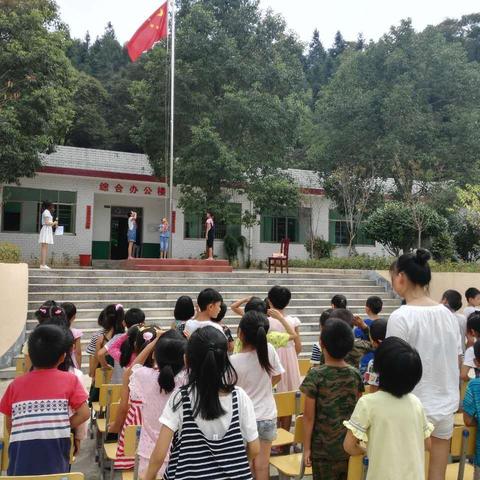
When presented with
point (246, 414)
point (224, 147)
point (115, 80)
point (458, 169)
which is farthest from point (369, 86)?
point (246, 414)

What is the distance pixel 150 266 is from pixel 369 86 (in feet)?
39.3

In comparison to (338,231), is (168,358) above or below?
below

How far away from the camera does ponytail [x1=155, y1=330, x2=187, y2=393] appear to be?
8.48 ft

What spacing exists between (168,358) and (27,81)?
39.9 ft

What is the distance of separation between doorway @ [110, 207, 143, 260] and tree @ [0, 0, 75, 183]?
17.7ft

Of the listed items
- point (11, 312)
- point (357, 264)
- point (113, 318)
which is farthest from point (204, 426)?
point (357, 264)

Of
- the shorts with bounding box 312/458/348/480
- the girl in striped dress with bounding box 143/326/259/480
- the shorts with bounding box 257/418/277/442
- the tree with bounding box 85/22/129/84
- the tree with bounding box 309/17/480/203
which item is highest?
the tree with bounding box 85/22/129/84

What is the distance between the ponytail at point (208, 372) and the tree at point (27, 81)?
11777 millimetres

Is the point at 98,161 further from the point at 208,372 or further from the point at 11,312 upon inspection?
the point at 208,372

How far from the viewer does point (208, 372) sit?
2.02 meters

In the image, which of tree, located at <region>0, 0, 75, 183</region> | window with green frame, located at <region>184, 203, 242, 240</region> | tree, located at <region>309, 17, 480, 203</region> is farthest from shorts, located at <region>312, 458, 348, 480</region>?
window with green frame, located at <region>184, 203, 242, 240</region>

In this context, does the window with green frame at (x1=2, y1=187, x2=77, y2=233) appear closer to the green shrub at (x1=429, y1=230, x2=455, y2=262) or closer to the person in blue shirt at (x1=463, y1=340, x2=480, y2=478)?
the green shrub at (x1=429, y1=230, x2=455, y2=262)

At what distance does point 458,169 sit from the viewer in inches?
758

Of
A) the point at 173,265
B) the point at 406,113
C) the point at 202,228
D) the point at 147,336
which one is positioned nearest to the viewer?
the point at 147,336
